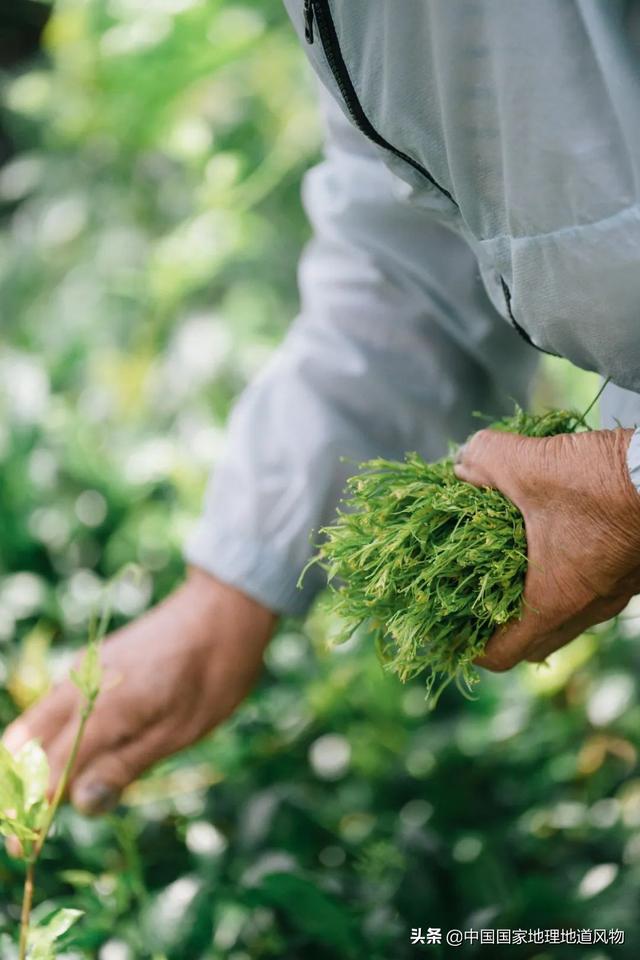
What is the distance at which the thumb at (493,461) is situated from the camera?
27.1 inches

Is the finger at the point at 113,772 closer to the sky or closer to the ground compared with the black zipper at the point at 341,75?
closer to the ground

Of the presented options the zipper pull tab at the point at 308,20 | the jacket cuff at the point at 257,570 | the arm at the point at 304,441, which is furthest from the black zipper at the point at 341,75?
the jacket cuff at the point at 257,570

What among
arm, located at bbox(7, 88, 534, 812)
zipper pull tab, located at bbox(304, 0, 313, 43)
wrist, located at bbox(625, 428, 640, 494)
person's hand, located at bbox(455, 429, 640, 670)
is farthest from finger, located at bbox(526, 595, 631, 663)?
zipper pull tab, located at bbox(304, 0, 313, 43)

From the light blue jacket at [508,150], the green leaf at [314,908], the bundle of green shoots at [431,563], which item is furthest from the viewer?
the green leaf at [314,908]

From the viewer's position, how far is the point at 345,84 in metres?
0.64

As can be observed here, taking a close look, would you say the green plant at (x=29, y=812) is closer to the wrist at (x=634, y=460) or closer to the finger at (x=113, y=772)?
the finger at (x=113, y=772)

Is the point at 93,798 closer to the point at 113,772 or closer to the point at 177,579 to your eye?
the point at 113,772

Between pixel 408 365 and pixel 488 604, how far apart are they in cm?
38

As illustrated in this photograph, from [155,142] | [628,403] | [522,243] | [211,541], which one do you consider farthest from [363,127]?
[155,142]

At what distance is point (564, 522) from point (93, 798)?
1.82ft

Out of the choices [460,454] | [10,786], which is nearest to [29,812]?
[10,786]

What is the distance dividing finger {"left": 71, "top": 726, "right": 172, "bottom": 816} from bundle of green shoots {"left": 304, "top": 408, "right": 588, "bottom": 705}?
359 millimetres

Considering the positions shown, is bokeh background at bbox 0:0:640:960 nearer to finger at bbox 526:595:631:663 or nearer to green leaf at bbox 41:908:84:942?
green leaf at bbox 41:908:84:942

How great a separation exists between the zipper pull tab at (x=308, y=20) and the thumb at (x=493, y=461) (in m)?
0.28
